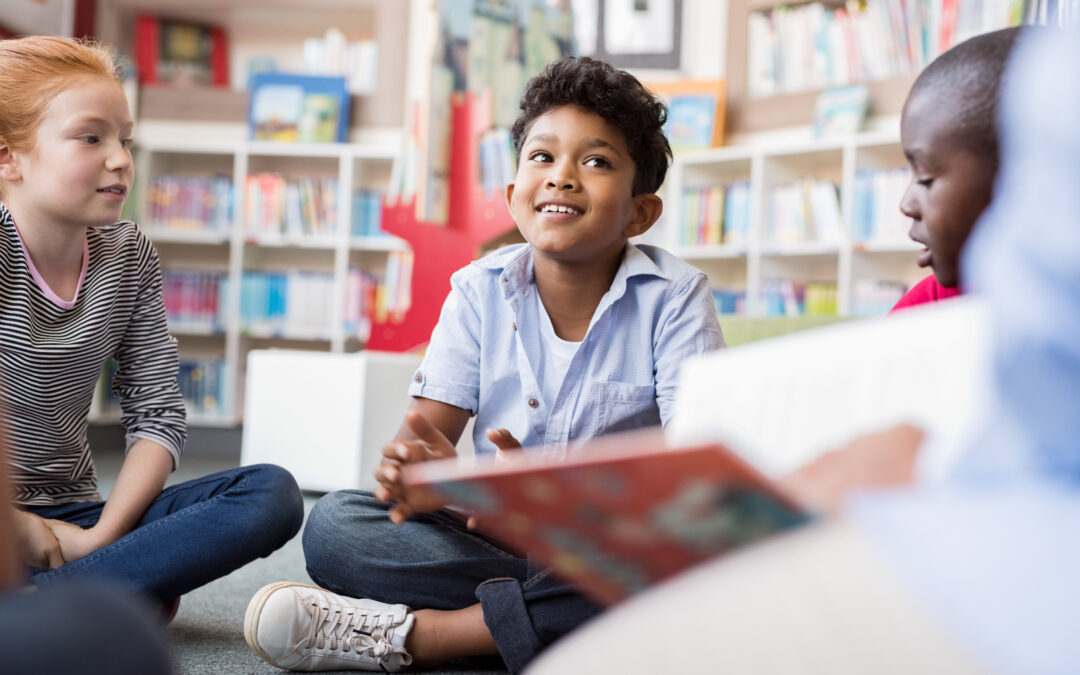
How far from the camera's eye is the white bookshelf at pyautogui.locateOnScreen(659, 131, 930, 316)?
148 inches

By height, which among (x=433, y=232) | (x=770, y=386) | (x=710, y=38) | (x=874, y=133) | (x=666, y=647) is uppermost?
(x=710, y=38)

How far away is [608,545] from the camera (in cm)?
51

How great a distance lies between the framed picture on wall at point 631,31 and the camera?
438 cm

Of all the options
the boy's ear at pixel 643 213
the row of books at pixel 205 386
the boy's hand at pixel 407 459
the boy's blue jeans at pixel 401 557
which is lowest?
the row of books at pixel 205 386

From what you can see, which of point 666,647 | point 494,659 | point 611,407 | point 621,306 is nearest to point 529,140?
point 621,306

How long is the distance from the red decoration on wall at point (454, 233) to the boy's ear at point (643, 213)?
73.7 inches

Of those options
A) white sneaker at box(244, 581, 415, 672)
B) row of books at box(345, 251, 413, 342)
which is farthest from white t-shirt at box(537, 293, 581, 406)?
row of books at box(345, 251, 413, 342)

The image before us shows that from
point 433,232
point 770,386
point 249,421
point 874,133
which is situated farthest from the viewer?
point 874,133

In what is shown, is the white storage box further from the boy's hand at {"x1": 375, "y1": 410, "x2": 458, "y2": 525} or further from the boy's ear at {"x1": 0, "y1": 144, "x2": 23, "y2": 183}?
the boy's hand at {"x1": 375, "y1": 410, "x2": 458, "y2": 525}

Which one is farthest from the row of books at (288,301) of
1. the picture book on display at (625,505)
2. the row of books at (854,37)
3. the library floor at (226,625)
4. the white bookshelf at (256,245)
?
the picture book on display at (625,505)

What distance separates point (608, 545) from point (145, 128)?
4541 mm

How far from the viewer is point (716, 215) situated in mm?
4188

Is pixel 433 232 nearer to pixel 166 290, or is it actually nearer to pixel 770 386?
pixel 166 290

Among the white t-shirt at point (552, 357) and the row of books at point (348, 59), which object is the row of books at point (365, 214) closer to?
the row of books at point (348, 59)
